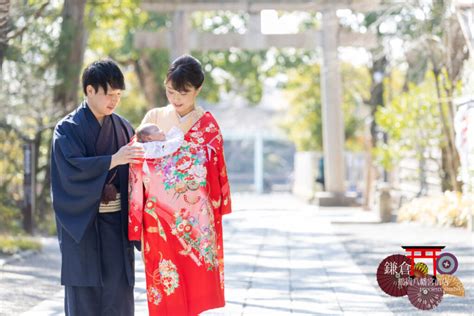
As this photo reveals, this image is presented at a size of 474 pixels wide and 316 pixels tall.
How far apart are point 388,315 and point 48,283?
12.2 feet

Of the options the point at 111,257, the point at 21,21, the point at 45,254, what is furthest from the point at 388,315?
the point at 21,21

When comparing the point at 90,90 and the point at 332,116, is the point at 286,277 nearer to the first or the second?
the point at 90,90

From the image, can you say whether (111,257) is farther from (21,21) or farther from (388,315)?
(21,21)

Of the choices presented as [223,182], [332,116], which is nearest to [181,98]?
[223,182]

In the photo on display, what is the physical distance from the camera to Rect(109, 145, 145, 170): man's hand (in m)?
5.42

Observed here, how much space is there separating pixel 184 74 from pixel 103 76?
1.46 ft

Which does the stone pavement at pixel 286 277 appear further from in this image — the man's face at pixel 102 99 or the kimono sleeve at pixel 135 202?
the man's face at pixel 102 99

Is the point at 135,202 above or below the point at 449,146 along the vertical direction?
below

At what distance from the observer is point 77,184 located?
214 inches

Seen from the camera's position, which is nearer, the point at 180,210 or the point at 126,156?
the point at 126,156

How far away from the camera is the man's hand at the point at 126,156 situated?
5418mm

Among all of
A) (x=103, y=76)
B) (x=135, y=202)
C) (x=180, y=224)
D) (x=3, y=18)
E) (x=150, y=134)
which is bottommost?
(x=180, y=224)

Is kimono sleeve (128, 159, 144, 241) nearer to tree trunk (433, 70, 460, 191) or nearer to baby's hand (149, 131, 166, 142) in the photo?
baby's hand (149, 131, 166, 142)

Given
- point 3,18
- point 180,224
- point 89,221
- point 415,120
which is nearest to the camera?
point 89,221
